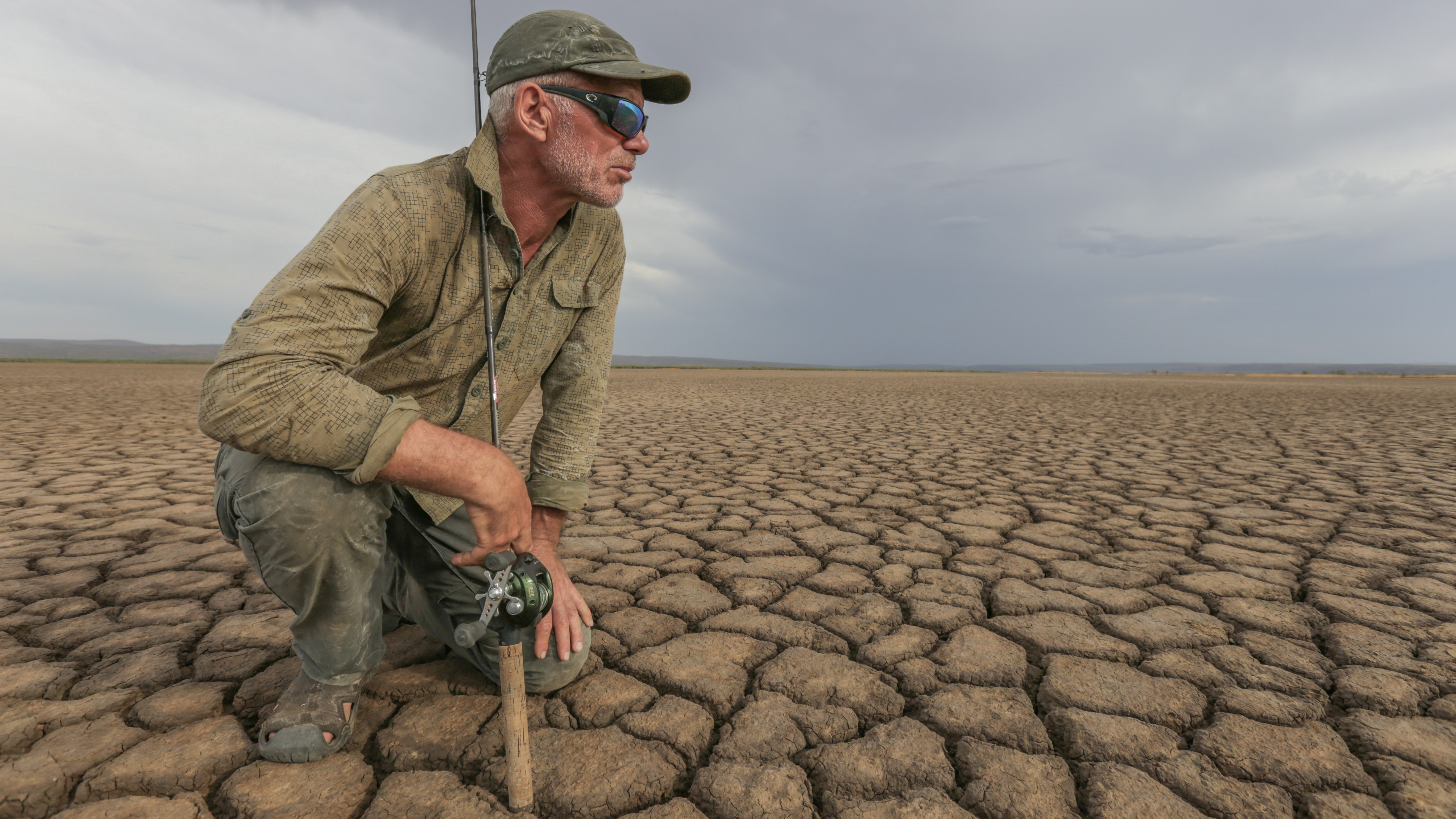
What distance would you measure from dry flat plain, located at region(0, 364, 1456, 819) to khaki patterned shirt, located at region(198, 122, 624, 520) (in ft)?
1.43

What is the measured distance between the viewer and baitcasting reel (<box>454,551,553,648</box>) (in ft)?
2.73

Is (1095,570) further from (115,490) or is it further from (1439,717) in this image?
(115,490)

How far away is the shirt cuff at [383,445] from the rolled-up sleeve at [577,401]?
0.45 meters

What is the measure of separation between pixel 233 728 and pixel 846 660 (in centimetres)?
104

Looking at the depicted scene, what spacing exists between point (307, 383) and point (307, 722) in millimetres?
547

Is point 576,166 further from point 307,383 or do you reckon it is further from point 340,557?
point 340,557

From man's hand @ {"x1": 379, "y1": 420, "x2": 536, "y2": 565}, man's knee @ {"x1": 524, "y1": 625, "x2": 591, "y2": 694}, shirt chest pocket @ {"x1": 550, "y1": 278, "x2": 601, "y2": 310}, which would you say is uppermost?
shirt chest pocket @ {"x1": 550, "y1": 278, "x2": 601, "y2": 310}

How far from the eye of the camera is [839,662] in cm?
139

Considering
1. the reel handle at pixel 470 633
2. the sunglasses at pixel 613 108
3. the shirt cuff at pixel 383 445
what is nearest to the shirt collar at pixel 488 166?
the sunglasses at pixel 613 108

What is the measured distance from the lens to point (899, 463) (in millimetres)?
3723

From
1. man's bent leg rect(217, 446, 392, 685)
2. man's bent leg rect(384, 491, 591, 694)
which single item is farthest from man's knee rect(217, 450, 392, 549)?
man's bent leg rect(384, 491, 591, 694)

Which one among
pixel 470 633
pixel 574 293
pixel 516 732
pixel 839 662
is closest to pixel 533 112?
pixel 574 293

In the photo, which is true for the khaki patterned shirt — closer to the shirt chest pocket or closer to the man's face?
the shirt chest pocket

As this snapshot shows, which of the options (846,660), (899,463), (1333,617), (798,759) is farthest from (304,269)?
(899,463)
